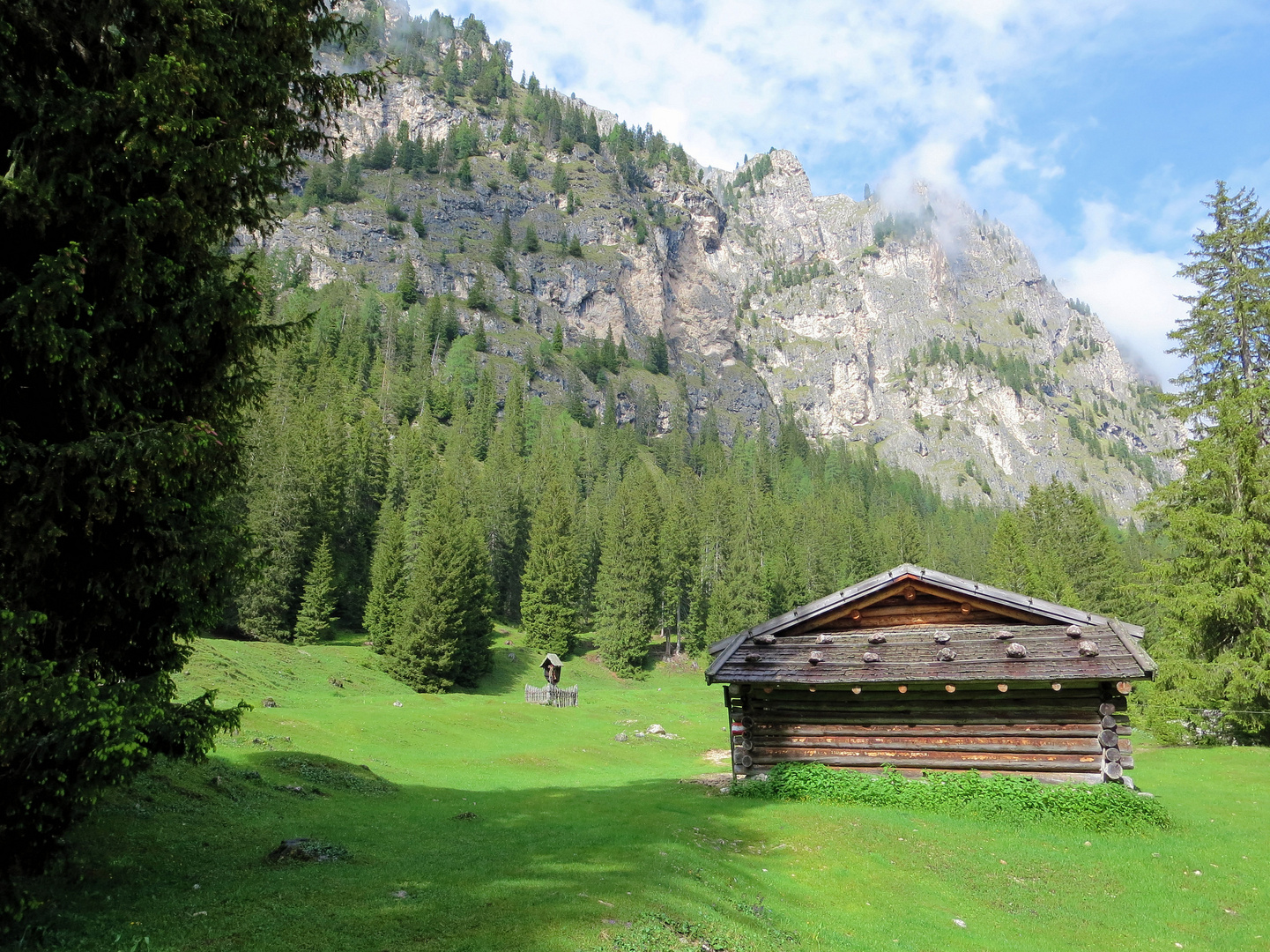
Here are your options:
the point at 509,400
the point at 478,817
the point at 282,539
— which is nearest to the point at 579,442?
the point at 509,400

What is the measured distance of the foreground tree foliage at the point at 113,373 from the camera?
21.9ft

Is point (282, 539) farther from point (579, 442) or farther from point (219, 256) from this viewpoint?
point (579, 442)

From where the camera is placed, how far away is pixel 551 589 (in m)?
71.6

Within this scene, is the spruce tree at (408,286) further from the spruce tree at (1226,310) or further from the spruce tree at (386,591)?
the spruce tree at (1226,310)

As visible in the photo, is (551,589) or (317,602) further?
(551,589)

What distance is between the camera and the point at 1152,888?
13.1 meters

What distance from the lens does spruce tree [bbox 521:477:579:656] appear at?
7100 centimetres

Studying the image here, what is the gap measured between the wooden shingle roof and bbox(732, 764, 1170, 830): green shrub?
8.52 ft

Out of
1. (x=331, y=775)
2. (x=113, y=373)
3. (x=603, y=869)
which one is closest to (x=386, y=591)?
(x=331, y=775)

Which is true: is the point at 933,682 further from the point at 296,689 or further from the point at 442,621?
the point at 442,621

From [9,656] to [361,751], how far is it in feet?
70.9

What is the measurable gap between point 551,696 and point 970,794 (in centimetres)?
3473

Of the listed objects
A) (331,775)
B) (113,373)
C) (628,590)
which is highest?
(628,590)

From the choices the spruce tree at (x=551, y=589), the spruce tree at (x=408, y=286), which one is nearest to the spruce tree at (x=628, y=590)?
the spruce tree at (x=551, y=589)
